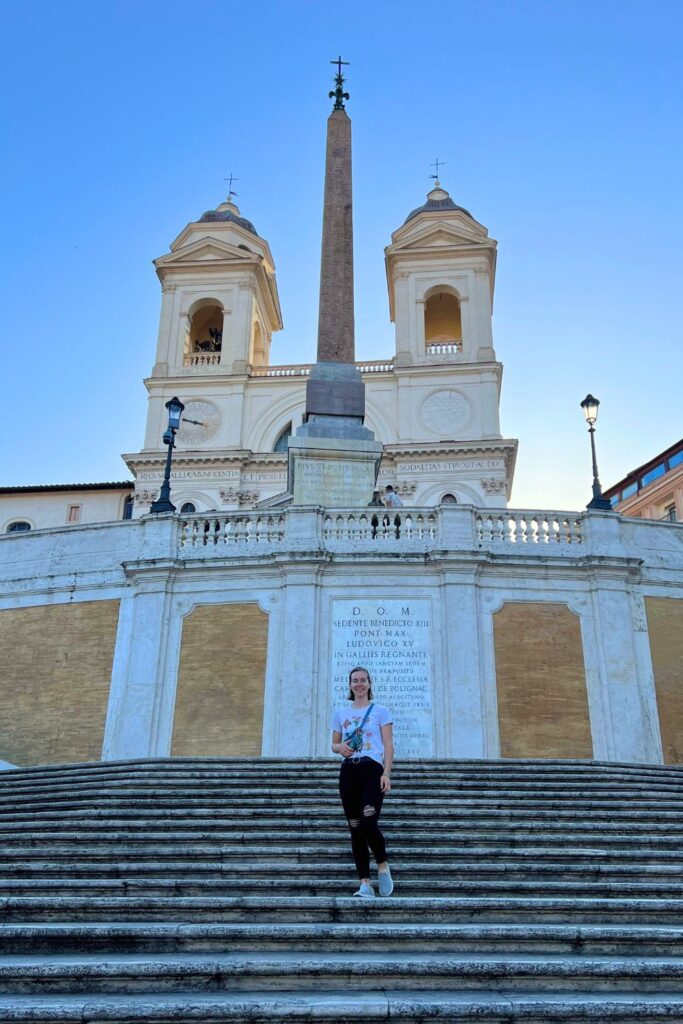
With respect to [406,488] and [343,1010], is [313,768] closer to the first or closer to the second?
[343,1010]

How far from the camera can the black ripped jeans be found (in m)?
6.73

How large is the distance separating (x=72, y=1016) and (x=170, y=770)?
311 inches

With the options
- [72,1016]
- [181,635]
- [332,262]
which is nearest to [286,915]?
[72,1016]

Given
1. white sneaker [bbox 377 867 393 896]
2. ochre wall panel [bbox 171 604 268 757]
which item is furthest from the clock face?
white sneaker [bbox 377 867 393 896]

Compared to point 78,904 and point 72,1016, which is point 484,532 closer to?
point 78,904

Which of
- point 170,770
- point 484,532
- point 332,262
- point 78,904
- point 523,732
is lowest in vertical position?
point 78,904

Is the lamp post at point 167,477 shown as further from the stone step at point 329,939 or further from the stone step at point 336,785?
the stone step at point 329,939

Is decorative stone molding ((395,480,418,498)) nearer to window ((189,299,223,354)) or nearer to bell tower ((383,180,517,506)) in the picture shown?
bell tower ((383,180,517,506))

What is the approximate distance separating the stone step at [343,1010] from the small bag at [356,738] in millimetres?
2401

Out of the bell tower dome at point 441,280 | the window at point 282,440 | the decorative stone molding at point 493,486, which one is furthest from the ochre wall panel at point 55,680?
the bell tower dome at point 441,280

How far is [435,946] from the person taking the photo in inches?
225

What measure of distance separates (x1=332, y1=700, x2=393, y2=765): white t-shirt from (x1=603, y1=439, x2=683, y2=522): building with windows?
46.0 m

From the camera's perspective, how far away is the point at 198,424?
141 feet

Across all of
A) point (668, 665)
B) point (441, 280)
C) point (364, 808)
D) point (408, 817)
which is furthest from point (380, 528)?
point (441, 280)
